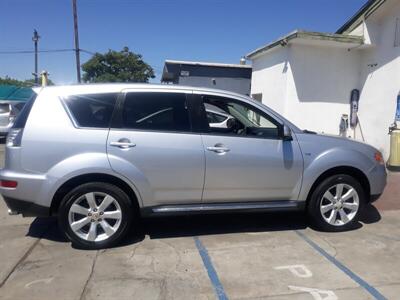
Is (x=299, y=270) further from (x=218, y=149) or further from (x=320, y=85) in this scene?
(x=320, y=85)

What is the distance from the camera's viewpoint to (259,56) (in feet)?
43.8

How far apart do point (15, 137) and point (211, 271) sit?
8.31 feet

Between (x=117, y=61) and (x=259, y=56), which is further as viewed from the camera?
(x=117, y=61)

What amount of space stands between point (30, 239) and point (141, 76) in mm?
43233

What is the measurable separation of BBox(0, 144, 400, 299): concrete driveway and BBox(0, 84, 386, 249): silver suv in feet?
1.16

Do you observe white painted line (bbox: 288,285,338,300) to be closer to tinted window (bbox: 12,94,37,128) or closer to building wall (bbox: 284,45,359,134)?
tinted window (bbox: 12,94,37,128)

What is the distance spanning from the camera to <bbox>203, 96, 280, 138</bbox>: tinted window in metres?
5.03

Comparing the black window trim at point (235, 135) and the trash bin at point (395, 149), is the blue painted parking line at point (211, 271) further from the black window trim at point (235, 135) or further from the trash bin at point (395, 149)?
the trash bin at point (395, 149)

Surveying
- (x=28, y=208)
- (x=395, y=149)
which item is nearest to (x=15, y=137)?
(x=28, y=208)

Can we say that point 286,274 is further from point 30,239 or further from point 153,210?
point 30,239

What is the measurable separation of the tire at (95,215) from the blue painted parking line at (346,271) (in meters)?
2.18

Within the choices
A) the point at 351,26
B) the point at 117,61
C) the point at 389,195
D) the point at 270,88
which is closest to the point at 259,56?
the point at 270,88

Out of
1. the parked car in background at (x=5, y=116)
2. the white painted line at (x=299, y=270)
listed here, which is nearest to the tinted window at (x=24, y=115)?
the white painted line at (x=299, y=270)

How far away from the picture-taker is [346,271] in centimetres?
410
